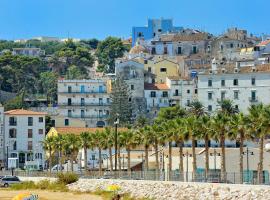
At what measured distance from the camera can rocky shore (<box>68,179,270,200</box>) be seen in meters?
60.9

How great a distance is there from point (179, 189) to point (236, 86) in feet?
231

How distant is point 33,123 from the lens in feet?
454

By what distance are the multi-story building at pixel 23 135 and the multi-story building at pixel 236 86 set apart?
1016 inches

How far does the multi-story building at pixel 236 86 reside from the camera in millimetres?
136625

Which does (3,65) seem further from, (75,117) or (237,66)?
(237,66)

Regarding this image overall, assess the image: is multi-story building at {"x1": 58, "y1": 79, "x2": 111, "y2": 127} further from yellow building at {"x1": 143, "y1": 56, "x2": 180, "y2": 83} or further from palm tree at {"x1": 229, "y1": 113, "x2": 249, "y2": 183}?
palm tree at {"x1": 229, "y1": 113, "x2": 249, "y2": 183}

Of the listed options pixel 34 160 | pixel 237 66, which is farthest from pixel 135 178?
pixel 237 66

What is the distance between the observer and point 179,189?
69.7 metres

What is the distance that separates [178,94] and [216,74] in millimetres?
20218

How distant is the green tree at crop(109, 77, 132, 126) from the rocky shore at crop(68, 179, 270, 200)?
227ft

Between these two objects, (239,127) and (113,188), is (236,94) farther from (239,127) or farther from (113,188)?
(113,188)

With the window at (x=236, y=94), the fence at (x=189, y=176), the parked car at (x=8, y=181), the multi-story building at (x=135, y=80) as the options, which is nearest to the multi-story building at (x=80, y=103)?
the multi-story building at (x=135, y=80)

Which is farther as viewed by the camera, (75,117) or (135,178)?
(75,117)

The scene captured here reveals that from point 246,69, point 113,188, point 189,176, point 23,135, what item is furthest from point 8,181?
point 246,69
